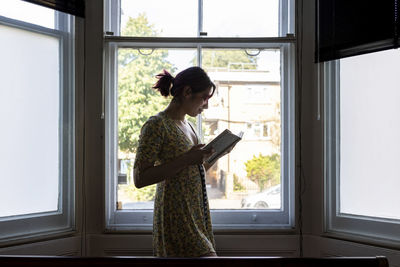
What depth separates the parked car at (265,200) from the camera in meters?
2.64

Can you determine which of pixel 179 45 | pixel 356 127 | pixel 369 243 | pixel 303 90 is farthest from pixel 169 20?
pixel 369 243

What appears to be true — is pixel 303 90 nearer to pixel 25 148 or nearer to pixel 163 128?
pixel 163 128

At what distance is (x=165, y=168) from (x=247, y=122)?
0.96m

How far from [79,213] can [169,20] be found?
1.34 m

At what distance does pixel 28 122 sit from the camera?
7.60ft

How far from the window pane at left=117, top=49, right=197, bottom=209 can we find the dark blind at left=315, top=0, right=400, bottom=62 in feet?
2.65

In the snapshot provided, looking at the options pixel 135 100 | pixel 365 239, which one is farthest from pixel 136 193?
pixel 365 239

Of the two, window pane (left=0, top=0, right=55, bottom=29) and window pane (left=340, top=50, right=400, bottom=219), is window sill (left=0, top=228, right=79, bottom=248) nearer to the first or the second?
window pane (left=0, top=0, right=55, bottom=29)

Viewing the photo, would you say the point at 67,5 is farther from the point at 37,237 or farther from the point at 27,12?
the point at 37,237

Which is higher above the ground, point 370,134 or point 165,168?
point 370,134

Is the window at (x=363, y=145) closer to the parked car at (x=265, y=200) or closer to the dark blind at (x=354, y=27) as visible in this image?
the dark blind at (x=354, y=27)

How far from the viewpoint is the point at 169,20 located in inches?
104

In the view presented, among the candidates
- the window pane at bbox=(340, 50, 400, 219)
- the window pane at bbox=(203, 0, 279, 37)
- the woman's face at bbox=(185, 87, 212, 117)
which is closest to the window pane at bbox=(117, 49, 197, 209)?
the window pane at bbox=(203, 0, 279, 37)

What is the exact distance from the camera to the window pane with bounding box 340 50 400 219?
7.30ft
